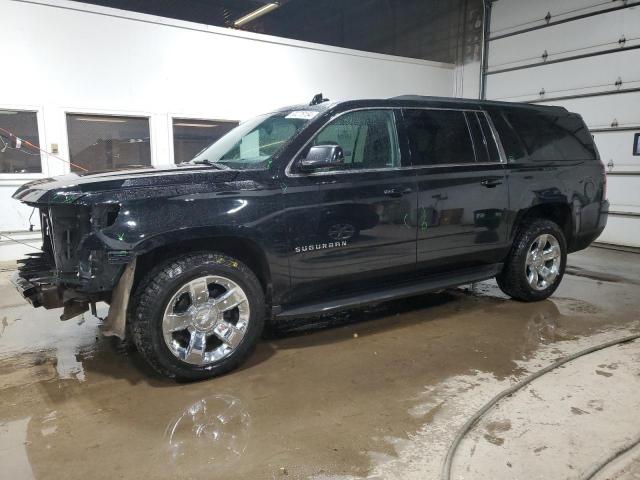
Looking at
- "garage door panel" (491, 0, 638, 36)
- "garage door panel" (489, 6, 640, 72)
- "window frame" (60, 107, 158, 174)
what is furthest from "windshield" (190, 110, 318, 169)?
"garage door panel" (491, 0, 638, 36)

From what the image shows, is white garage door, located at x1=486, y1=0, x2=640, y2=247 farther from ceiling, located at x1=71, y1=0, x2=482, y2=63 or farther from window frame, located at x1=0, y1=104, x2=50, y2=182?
window frame, located at x1=0, y1=104, x2=50, y2=182

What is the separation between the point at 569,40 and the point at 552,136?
555 centimetres

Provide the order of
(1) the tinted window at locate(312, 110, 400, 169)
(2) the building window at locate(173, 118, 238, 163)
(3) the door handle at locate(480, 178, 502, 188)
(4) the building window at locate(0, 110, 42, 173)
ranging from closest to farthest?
(1) the tinted window at locate(312, 110, 400, 169) → (3) the door handle at locate(480, 178, 502, 188) → (4) the building window at locate(0, 110, 42, 173) → (2) the building window at locate(173, 118, 238, 163)

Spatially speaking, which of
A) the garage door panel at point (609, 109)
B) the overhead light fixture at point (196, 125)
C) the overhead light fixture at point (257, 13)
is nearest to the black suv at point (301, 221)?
the overhead light fixture at point (196, 125)

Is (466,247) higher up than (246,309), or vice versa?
(466,247)

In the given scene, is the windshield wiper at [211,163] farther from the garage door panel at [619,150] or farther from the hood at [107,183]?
the garage door panel at [619,150]

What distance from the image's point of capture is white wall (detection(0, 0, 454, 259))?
6.20 m

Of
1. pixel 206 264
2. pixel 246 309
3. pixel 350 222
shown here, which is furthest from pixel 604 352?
pixel 206 264

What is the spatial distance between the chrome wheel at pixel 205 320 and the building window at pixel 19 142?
4899mm

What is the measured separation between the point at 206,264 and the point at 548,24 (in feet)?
29.7

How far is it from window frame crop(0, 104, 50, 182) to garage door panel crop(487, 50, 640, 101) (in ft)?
28.1

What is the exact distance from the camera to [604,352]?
10.9ft

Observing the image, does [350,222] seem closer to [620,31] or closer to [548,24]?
[620,31]

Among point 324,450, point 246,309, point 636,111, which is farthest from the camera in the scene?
point 636,111
